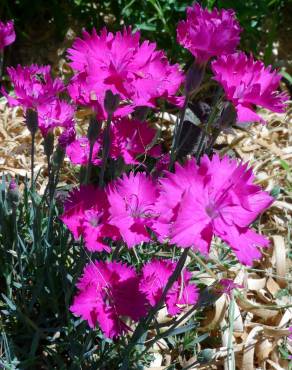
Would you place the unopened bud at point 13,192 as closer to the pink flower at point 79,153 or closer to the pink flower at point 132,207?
the pink flower at point 79,153

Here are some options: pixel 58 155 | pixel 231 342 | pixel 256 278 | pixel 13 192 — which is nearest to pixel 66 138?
pixel 58 155

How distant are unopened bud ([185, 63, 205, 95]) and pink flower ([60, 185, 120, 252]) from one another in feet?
0.69

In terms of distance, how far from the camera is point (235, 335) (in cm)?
125

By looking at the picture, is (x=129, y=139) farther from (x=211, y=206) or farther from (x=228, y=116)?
(x=211, y=206)

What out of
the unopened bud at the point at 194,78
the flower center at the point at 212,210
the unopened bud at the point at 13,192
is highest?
the unopened bud at the point at 194,78

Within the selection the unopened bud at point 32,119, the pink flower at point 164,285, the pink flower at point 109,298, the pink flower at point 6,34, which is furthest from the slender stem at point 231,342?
the pink flower at point 6,34

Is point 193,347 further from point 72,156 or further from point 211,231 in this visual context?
point 211,231

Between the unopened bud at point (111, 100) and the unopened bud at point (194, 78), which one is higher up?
the unopened bud at point (194, 78)

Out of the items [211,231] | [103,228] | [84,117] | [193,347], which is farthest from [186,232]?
[84,117]

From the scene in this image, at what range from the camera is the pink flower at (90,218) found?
31.0 inches

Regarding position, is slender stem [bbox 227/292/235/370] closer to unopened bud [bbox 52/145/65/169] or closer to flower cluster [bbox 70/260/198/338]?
flower cluster [bbox 70/260/198/338]

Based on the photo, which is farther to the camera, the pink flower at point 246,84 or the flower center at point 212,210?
the pink flower at point 246,84

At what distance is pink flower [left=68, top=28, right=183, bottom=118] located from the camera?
0.74 m

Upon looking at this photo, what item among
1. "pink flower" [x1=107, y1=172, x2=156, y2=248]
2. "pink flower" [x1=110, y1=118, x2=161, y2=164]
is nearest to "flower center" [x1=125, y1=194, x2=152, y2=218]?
"pink flower" [x1=107, y1=172, x2=156, y2=248]
